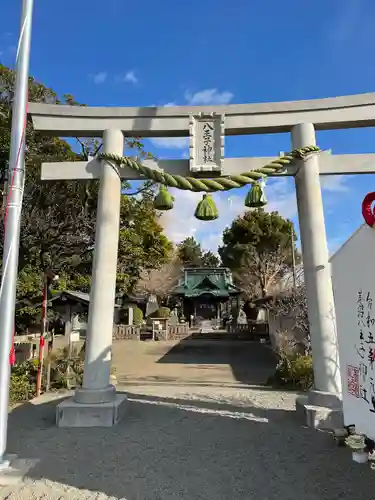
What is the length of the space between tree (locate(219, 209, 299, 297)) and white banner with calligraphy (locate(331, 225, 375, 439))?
26514 mm

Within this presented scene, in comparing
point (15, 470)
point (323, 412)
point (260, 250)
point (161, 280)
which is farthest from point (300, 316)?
point (161, 280)

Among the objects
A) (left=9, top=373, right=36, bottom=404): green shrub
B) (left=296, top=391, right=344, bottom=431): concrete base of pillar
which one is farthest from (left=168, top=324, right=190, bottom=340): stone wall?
(left=296, top=391, right=344, bottom=431): concrete base of pillar

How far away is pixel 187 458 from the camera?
13.7ft

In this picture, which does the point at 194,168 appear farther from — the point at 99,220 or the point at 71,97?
the point at 71,97

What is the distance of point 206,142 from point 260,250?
26.6 metres

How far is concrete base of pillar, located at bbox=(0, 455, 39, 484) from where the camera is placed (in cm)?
356

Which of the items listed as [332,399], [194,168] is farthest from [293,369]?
[194,168]

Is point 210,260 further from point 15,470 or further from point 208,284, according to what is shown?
point 15,470

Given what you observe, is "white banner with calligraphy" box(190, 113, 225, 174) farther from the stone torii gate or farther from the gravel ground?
the gravel ground

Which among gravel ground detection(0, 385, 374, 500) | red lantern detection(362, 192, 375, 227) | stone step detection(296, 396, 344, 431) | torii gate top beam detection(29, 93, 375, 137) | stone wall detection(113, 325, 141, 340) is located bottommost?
gravel ground detection(0, 385, 374, 500)

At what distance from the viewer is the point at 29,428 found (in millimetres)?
5309

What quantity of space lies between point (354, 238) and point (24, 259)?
11.9 m

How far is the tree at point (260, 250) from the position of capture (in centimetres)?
3027

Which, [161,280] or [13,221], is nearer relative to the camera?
[13,221]
